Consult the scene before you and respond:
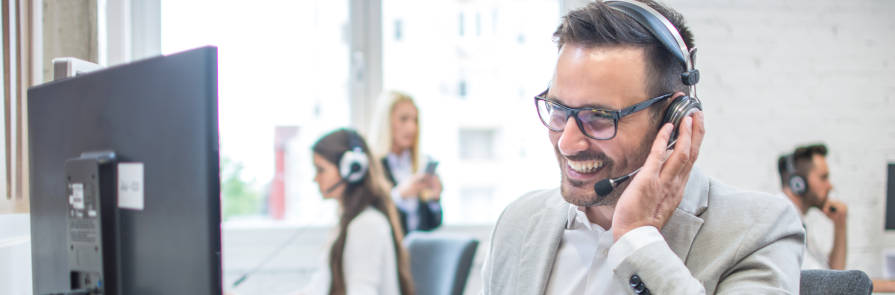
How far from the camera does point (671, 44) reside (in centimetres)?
99

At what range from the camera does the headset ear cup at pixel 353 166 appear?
2072mm

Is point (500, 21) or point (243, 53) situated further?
point (500, 21)

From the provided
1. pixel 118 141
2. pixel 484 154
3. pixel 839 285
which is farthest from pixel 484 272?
pixel 484 154

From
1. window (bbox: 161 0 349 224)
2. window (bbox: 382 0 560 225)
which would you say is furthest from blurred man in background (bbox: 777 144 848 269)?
window (bbox: 161 0 349 224)

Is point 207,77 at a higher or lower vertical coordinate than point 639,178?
higher

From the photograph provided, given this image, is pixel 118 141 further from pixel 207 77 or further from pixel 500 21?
pixel 500 21

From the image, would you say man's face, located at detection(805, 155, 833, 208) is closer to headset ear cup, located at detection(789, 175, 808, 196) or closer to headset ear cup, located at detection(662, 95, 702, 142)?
headset ear cup, located at detection(789, 175, 808, 196)

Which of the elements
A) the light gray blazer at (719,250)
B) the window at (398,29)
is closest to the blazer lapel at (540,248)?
the light gray blazer at (719,250)

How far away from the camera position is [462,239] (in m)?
1.94

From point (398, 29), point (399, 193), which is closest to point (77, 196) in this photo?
point (399, 193)

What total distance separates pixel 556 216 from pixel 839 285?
488mm

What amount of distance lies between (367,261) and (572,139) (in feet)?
3.55

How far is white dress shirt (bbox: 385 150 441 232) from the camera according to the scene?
281cm

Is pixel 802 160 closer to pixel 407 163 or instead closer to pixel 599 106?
pixel 407 163
